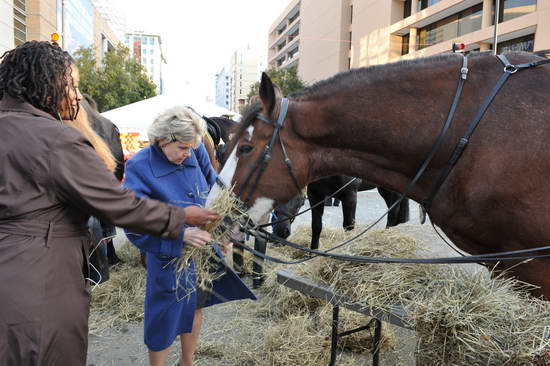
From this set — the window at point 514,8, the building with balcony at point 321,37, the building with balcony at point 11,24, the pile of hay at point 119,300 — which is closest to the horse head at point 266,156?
the pile of hay at point 119,300

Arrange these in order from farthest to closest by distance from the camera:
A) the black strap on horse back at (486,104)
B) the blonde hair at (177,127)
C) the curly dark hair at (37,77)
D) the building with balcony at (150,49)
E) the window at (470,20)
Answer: the building with balcony at (150,49), the window at (470,20), the blonde hair at (177,127), the black strap on horse back at (486,104), the curly dark hair at (37,77)

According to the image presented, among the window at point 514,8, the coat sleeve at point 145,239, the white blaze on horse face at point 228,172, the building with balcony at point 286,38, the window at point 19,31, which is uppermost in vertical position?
the building with balcony at point 286,38

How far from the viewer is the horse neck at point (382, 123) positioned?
6.95ft

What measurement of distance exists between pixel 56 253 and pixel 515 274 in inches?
88.0

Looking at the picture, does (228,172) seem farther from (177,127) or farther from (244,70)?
(244,70)

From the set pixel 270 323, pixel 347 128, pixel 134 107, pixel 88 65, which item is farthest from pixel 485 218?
pixel 88 65

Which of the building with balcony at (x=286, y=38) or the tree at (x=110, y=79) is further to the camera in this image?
the building with balcony at (x=286, y=38)

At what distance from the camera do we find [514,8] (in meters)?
22.1

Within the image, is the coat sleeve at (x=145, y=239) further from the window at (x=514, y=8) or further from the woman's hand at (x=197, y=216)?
the window at (x=514, y=8)

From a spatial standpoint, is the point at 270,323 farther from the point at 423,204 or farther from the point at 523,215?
the point at 523,215

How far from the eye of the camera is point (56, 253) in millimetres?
1658

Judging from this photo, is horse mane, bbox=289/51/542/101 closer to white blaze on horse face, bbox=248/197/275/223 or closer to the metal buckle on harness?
the metal buckle on harness

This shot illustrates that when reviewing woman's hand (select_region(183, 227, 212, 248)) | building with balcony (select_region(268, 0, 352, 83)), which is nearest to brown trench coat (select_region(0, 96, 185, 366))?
woman's hand (select_region(183, 227, 212, 248))

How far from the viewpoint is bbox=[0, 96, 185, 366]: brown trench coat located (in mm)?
1546
